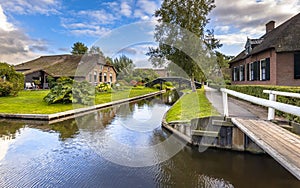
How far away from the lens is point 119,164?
16.8 ft

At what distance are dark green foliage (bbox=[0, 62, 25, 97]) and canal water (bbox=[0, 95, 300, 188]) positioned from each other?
438 inches

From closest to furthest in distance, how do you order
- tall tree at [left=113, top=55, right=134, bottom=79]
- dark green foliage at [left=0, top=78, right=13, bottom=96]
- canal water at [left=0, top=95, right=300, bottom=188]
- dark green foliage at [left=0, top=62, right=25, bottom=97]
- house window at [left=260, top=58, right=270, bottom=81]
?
1. canal water at [left=0, top=95, right=300, bottom=188]
2. house window at [left=260, top=58, right=270, bottom=81]
3. dark green foliage at [left=0, top=78, right=13, bottom=96]
4. dark green foliage at [left=0, top=62, right=25, bottom=97]
5. tall tree at [left=113, top=55, right=134, bottom=79]

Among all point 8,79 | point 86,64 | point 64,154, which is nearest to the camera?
point 64,154

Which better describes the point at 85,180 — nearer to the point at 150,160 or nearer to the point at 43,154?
the point at 150,160

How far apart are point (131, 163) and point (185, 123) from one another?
2477 millimetres

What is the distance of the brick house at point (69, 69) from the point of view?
2595cm

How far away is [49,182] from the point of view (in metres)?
4.13

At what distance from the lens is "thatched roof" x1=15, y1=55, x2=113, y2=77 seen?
2622 cm

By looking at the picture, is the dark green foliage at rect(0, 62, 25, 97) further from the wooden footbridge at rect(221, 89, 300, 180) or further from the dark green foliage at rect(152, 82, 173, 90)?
the dark green foliage at rect(152, 82, 173, 90)

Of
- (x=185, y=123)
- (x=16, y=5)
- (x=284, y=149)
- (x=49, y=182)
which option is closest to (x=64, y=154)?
(x=49, y=182)

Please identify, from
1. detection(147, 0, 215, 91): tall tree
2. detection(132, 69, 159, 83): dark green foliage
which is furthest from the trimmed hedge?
detection(132, 69, 159, 83): dark green foliage

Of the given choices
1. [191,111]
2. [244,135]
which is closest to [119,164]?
[244,135]

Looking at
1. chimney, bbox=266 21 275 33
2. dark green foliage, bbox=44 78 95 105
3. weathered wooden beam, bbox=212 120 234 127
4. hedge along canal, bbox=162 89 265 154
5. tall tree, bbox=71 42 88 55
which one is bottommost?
hedge along canal, bbox=162 89 265 154

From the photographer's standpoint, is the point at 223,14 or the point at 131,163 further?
the point at 223,14
